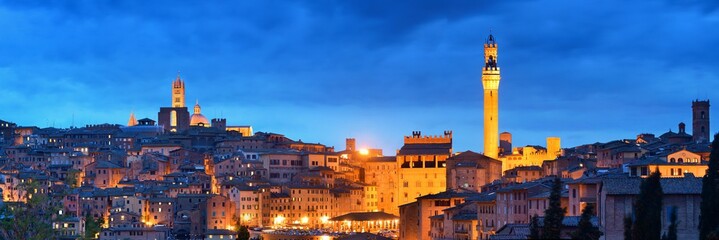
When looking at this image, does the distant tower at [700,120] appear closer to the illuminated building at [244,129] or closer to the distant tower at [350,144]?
the distant tower at [350,144]

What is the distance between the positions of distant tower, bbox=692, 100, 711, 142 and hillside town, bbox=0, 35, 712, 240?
5 cm

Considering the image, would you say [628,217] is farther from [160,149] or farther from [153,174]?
[160,149]

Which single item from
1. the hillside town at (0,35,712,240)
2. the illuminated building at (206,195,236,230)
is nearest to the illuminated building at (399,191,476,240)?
the hillside town at (0,35,712,240)

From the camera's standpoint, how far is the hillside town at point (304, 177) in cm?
6595

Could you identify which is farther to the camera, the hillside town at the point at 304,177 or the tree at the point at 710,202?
the hillside town at the point at 304,177

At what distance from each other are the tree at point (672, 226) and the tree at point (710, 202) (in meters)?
0.69

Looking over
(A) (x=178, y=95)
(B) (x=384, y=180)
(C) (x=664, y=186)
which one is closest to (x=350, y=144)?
(B) (x=384, y=180)

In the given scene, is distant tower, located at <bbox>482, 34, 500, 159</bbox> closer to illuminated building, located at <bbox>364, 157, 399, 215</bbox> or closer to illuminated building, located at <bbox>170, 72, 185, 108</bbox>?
illuminated building, located at <bbox>364, 157, 399, 215</bbox>

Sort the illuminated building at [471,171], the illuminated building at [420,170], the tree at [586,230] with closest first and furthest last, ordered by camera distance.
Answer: the tree at [586,230]
the illuminated building at [471,171]
the illuminated building at [420,170]

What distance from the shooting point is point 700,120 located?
79062mm

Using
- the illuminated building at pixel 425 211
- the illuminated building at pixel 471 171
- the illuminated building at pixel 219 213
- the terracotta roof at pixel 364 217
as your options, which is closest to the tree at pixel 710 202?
the illuminated building at pixel 425 211

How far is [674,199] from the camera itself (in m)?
41.8

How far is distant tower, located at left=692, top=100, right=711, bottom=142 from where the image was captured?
259ft

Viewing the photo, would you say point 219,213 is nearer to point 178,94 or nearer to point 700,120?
point 700,120
